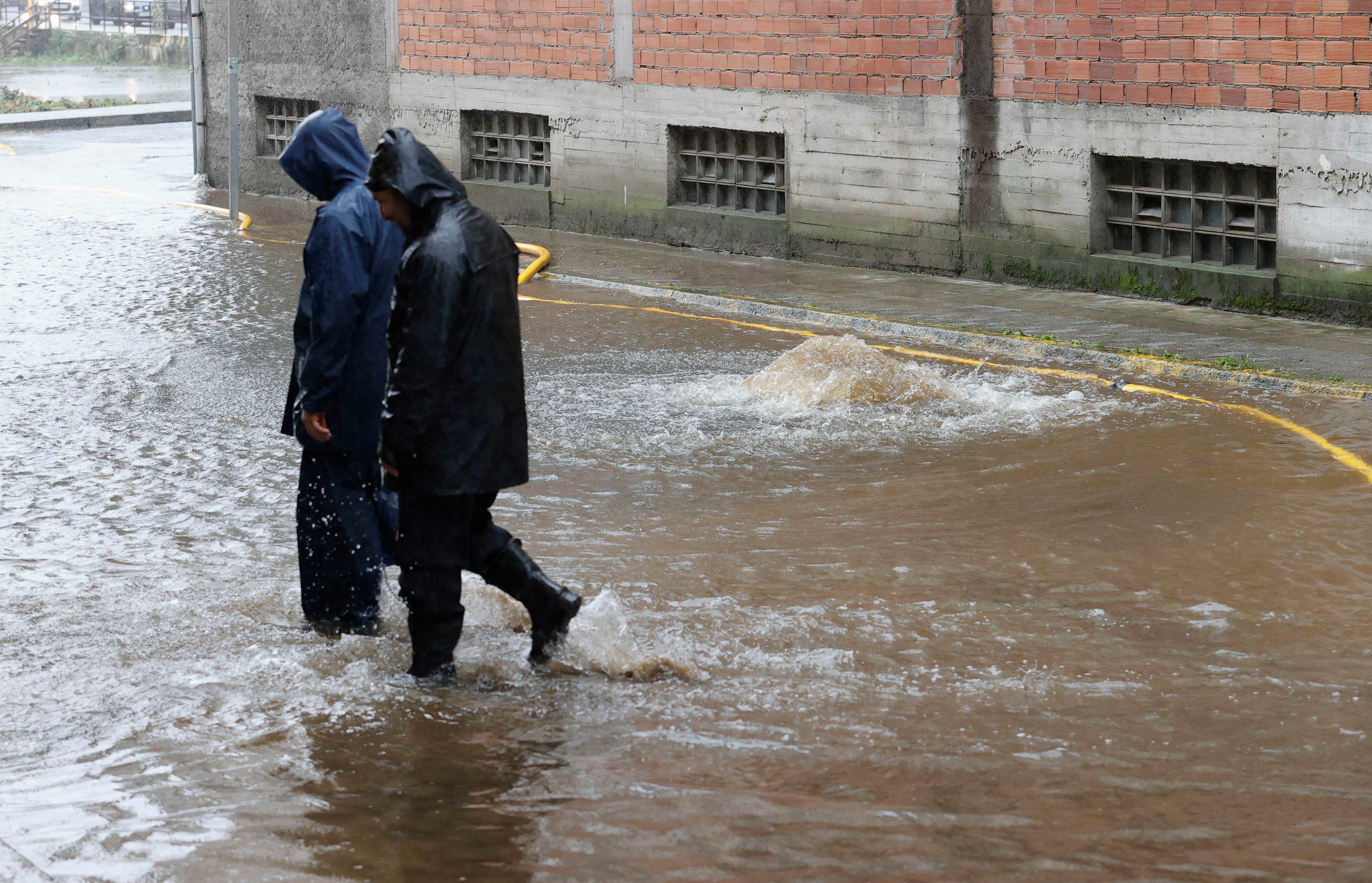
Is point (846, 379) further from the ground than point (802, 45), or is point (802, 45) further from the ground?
point (802, 45)

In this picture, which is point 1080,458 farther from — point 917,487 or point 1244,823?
point 1244,823

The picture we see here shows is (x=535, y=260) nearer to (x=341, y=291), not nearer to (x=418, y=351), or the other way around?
(x=341, y=291)

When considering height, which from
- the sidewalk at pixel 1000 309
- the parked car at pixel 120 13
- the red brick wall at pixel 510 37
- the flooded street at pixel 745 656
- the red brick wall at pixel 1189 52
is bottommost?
the flooded street at pixel 745 656

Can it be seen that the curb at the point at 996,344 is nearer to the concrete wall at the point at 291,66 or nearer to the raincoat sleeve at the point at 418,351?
the raincoat sleeve at the point at 418,351

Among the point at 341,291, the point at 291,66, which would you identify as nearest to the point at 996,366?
the point at 341,291

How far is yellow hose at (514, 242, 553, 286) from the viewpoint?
1572cm

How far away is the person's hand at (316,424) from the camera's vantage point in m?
5.88

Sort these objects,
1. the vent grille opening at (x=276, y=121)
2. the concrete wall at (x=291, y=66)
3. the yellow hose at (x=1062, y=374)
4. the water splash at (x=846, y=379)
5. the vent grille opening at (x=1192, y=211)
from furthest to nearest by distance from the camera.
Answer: the vent grille opening at (x=276, y=121) → the concrete wall at (x=291, y=66) → the vent grille opening at (x=1192, y=211) → the water splash at (x=846, y=379) → the yellow hose at (x=1062, y=374)

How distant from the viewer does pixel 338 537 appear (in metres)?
6.07

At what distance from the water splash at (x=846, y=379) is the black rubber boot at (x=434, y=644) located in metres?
4.83

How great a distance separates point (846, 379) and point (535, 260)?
6.88 metres

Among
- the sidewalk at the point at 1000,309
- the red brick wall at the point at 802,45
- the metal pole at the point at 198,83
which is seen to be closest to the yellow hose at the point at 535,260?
the sidewalk at the point at 1000,309

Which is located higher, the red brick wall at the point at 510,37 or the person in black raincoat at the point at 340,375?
the red brick wall at the point at 510,37

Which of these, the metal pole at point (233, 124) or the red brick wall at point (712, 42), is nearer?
the red brick wall at point (712, 42)
